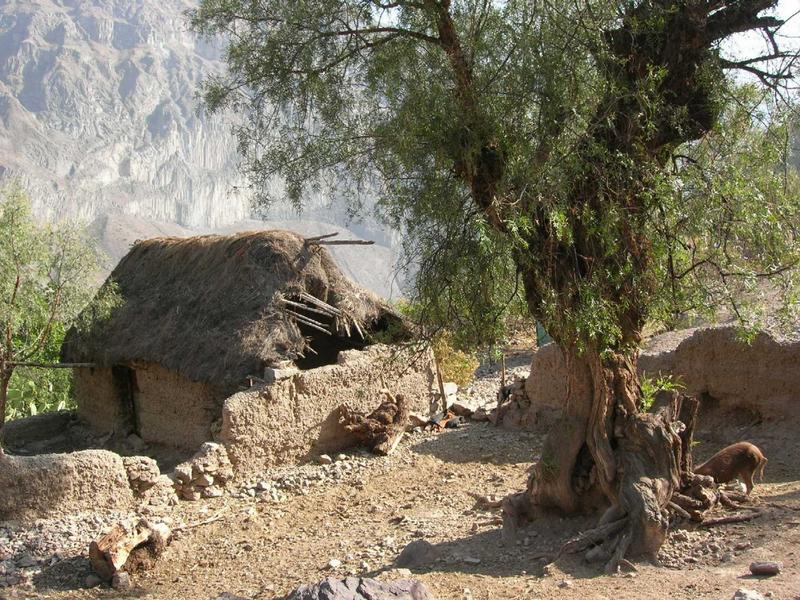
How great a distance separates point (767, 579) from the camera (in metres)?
5.65

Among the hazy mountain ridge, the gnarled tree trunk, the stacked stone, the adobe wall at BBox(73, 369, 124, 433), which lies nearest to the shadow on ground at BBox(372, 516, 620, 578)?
the gnarled tree trunk

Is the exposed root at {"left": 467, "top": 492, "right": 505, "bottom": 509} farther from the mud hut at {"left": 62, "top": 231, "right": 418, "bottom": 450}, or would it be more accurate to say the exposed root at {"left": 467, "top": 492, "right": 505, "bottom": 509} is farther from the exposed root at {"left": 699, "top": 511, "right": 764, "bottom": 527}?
the mud hut at {"left": 62, "top": 231, "right": 418, "bottom": 450}

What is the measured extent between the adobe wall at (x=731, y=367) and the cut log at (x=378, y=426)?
350 cm

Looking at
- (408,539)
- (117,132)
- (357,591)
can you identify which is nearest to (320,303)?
(408,539)

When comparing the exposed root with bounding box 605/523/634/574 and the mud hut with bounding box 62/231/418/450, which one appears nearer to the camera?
the exposed root with bounding box 605/523/634/574

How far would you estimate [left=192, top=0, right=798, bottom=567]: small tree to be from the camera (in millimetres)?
5930

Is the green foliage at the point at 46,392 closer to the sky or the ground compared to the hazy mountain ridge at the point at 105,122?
closer to the ground

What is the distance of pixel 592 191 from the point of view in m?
6.07

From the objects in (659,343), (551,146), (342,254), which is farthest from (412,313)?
(342,254)

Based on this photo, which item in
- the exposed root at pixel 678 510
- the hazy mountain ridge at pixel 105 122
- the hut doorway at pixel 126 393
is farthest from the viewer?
the hazy mountain ridge at pixel 105 122

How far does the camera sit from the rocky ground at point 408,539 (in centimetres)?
608

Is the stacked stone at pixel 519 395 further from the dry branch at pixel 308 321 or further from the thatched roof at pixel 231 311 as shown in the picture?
the dry branch at pixel 308 321

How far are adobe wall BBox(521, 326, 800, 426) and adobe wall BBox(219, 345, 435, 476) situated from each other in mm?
3209

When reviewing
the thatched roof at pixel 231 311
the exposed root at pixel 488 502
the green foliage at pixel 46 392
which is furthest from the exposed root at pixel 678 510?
the green foliage at pixel 46 392
